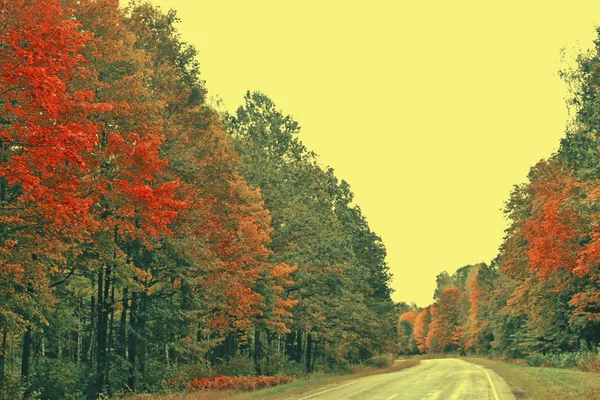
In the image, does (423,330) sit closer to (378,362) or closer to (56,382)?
(378,362)

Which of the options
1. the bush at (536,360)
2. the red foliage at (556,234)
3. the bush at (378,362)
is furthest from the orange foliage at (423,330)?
the red foliage at (556,234)

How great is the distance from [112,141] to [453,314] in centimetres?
11917

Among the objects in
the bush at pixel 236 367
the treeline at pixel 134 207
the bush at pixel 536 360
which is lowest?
the bush at pixel 536 360

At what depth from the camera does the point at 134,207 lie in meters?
16.9

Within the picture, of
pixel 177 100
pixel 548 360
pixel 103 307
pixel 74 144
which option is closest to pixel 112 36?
pixel 177 100

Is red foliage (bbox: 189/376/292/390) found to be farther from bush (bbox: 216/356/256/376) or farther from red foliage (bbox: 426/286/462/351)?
red foliage (bbox: 426/286/462/351)

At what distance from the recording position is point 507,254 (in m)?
44.8

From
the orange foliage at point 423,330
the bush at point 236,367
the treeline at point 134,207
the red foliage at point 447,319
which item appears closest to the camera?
the treeline at point 134,207

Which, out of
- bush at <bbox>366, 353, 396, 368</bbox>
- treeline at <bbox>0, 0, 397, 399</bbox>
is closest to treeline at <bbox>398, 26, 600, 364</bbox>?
treeline at <bbox>0, 0, 397, 399</bbox>

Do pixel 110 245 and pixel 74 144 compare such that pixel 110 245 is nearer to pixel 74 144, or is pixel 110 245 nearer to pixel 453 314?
pixel 74 144

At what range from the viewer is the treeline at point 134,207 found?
12.7 metres

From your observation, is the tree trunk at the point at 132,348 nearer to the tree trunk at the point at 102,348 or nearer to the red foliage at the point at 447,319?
the tree trunk at the point at 102,348

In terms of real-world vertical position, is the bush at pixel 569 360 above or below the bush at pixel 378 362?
above

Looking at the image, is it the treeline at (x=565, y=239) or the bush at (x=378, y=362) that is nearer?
the treeline at (x=565, y=239)
